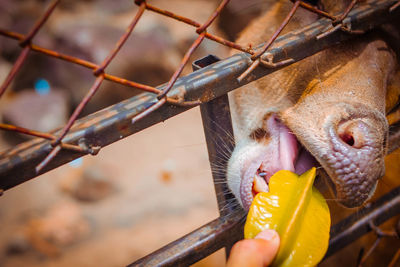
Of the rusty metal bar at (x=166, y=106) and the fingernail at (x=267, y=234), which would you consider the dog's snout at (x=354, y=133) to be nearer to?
the rusty metal bar at (x=166, y=106)

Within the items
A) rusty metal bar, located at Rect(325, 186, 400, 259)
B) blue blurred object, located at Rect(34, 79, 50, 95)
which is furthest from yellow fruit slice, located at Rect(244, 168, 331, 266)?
blue blurred object, located at Rect(34, 79, 50, 95)

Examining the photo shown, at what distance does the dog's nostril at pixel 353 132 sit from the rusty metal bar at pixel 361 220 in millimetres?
438

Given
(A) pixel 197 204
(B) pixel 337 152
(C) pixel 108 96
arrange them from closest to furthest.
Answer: (B) pixel 337 152 < (A) pixel 197 204 < (C) pixel 108 96

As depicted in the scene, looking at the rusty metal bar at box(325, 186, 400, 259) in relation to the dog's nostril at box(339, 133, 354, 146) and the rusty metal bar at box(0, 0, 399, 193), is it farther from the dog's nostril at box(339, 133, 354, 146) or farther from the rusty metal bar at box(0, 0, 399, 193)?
the rusty metal bar at box(0, 0, 399, 193)

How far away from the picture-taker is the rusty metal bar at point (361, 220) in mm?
1360

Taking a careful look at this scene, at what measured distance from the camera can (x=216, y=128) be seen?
1.06 meters

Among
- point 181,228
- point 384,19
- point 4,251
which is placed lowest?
point 384,19

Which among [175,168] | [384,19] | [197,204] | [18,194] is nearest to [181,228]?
[197,204]

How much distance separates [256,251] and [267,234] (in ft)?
0.27

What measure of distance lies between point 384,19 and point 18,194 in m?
3.42

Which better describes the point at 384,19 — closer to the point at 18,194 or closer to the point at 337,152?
the point at 337,152

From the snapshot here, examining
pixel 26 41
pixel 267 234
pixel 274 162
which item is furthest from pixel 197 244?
pixel 26 41

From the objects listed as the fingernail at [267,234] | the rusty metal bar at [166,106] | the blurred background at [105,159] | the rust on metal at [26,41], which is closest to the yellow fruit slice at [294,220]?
the fingernail at [267,234]

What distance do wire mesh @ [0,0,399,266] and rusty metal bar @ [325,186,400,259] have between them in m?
0.74
